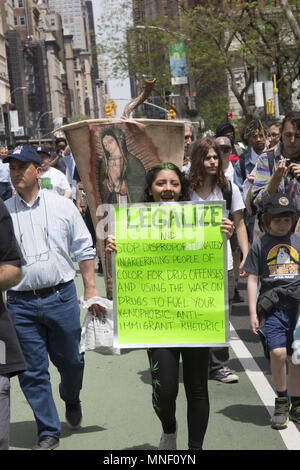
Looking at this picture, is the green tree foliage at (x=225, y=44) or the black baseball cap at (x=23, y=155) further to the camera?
the green tree foliage at (x=225, y=44)

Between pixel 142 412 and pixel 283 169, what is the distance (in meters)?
1.94

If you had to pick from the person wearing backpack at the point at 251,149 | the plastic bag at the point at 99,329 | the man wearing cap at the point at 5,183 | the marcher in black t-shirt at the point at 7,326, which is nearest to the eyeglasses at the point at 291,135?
the plastic bag at the point at 99,329

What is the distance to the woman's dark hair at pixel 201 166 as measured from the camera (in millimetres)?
5398

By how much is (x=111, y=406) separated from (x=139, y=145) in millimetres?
1963

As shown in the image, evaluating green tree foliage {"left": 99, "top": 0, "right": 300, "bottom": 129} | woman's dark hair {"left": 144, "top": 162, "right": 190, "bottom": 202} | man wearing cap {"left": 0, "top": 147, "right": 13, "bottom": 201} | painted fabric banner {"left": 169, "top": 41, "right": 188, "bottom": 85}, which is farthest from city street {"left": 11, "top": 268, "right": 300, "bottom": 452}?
painted fabric banner {"left": 169, "top": 41, "right": 188, "bottom": 85}

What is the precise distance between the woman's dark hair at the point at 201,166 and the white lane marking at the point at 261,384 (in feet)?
5.15

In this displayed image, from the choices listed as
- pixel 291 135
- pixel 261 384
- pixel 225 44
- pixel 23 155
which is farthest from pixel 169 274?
pixel 225 44

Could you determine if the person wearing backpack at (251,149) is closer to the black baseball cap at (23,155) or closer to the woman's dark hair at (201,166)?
the woman's dark hair at (201,166)

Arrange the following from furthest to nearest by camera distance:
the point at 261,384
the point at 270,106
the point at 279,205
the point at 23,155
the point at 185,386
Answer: the point at 270,106 → the point at 261,384 → the point at 279,205 → the point at 23,155 → the point at 185,386

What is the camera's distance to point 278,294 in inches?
194

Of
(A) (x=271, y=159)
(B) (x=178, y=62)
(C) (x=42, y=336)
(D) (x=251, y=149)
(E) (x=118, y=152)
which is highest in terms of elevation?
(B) (x=178, y=62)

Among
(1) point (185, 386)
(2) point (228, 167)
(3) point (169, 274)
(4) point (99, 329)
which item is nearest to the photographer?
(1) point (185, 386)

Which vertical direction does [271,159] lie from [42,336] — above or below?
above

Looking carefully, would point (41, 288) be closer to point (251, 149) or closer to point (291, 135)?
point (291, 135)
